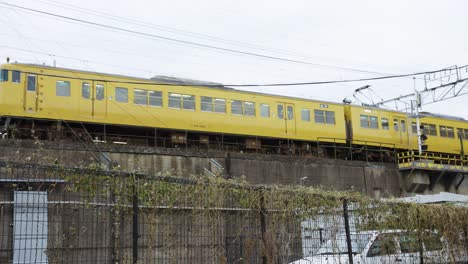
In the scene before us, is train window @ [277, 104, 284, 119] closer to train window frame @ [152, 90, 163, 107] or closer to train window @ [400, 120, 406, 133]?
train window frame @ [152, 90, 163, 107]

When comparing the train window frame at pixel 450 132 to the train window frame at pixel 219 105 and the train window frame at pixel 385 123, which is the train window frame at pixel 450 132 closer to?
the train window frame at pixel 385 123

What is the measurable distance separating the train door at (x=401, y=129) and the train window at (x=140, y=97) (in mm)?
18268

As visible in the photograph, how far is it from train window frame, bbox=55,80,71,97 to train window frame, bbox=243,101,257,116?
9537 mm

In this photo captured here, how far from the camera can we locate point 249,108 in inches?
1155

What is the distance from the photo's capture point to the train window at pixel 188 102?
27062 millimetres

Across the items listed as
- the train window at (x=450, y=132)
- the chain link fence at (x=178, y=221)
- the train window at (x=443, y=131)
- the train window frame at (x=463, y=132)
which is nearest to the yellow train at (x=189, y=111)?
the train window at (x=443, y=131)

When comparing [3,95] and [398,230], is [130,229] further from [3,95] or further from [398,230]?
[3,95]

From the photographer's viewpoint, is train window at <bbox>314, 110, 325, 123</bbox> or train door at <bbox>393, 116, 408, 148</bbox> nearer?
train window at <bbox>314, 110, 325, 123</bbox>

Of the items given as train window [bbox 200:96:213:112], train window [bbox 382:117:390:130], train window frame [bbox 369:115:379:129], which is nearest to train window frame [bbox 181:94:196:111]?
train window [bbox 200:96:213:112]

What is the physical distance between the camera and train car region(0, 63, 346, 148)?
2270cm

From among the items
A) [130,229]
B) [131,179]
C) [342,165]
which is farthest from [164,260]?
[342,165]

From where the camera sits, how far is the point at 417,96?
34938 millimetres

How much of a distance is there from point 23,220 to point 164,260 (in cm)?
179

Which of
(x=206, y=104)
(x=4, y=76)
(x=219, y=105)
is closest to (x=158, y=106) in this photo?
(x=206, y=104)
